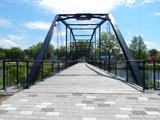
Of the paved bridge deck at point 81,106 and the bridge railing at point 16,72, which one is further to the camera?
the bridge railing at point 16,72

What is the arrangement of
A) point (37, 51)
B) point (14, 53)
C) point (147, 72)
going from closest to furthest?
1. point (147, 72)
2. point (37, 51)
3. point (14, 53)

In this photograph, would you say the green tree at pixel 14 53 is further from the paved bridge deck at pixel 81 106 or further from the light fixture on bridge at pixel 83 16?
the paved bridge deck at pixel 81 106

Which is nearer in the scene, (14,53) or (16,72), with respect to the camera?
(16,72)

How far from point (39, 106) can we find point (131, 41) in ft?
191

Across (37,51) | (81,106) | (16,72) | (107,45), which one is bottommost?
(81,106)

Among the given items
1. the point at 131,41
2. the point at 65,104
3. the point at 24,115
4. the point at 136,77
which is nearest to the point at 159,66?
the point at 136,77

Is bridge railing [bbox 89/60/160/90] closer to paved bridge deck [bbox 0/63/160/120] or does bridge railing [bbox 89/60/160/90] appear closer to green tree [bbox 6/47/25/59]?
paved bridge deck [bbox 0/63/160/120]

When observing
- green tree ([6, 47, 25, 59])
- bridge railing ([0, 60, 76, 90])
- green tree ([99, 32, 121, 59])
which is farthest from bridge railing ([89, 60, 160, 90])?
green tree ([6, 47, 25, 59])

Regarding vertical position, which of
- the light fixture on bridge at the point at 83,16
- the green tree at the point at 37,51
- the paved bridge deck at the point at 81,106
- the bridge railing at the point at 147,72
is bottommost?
the paved bridge deck at the point at 81,106

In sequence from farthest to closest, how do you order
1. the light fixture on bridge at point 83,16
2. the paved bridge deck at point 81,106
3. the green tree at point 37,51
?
the green tree at point 37,51, the light fixture on bridge at point 83,16, the paved bridge deck at point 81,106

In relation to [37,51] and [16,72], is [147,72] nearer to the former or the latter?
[16,72]

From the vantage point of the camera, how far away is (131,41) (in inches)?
2463

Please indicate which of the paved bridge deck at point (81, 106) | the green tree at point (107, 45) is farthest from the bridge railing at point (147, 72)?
the green tree at point (107, 45)

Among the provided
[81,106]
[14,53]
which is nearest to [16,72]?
[81,106]
